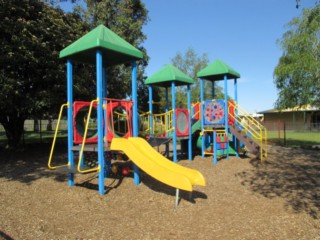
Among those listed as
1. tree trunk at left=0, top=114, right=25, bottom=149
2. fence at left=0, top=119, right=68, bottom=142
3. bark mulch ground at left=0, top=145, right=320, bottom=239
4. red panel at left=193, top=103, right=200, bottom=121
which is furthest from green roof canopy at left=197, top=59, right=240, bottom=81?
fence at left=0, top=119, right=68, bottom=142

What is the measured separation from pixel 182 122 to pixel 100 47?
18.6 feet

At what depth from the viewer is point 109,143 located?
7.47 metres

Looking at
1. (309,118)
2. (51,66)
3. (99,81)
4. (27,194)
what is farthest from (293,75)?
(309,118)

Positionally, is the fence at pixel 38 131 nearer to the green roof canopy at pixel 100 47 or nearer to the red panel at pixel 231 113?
the red panel at pixel 231 113

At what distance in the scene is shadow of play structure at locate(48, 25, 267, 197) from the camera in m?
6.57

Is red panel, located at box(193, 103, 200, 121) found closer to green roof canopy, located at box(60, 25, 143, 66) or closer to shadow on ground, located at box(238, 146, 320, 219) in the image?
shadow on ground, located at box(238, 146, 320, 219)

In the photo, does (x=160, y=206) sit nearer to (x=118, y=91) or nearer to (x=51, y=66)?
(x=51, y=66)

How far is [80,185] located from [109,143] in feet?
3.94

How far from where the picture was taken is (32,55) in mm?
11422

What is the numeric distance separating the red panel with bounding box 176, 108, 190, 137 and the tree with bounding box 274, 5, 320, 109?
9122 mm

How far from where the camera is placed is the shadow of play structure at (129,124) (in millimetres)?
6566

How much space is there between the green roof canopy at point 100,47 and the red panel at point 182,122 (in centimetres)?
377

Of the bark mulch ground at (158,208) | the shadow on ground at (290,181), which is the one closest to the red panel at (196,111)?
the shadow on ground at (290,181)

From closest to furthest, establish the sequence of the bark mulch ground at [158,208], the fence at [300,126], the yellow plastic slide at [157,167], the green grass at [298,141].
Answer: the bark mulch ground at [158,208]
the yellow plastic slide at [157,167]
the green grass at [298,141]
the fence at [300,126]
